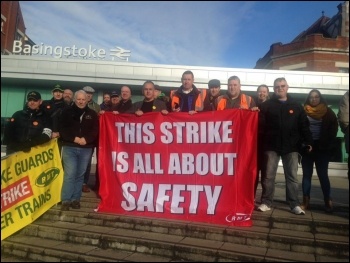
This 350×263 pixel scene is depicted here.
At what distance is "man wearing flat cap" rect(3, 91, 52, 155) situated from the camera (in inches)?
207

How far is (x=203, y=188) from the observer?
16.3 feet

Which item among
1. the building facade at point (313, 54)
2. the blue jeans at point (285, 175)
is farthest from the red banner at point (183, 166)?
the building facade at point (313, 54)

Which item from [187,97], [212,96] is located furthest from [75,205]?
[212,96]

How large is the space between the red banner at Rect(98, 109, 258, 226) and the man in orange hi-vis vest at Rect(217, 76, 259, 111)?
0.39 m

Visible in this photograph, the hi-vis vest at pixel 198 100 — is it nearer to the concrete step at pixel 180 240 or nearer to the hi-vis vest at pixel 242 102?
the hi-vis vest at pixel 242 102

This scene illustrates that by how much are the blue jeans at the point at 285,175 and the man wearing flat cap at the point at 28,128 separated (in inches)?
141

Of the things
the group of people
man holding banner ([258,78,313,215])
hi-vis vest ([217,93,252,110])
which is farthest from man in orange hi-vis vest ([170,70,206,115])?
man holding banner ([258,78,313,215])

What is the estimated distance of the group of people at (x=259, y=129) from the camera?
16.4 feet

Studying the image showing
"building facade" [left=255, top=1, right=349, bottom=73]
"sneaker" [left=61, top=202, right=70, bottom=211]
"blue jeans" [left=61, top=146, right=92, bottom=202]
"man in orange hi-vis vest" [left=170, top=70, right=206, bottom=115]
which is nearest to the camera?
"sneaker" [left=61, top=202, right=70, bottom=211]

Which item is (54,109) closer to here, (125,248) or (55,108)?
(55,108)

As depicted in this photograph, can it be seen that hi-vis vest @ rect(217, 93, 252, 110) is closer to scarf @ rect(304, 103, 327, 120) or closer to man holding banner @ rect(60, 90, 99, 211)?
scarf @ rect(304, 103, 327, 120)

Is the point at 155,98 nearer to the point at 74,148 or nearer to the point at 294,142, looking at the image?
the point at 74,148

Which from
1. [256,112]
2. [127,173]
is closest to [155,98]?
[127,173]

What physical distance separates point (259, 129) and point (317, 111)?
39.7 inches
